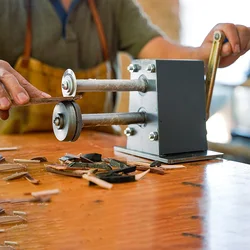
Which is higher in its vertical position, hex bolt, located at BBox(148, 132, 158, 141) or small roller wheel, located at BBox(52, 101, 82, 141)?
small roller wheel, located at BBox(52, 101, 82, 141)

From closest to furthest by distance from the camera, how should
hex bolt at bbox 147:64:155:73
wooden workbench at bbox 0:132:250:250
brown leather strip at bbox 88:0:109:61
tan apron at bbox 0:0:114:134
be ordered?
wooden workbench at bbox 0:132:250:250 → hex bolt at bbox 147:64:155:73 → tan apron at bbox 0:0:114:134 → brown leather strip at bbox 88:0:109:61

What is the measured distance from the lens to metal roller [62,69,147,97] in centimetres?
101

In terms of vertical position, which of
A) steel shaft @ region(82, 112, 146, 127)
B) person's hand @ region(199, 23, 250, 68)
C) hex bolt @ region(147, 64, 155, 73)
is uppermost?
person's hand @ region(199, 23, 250, 68)

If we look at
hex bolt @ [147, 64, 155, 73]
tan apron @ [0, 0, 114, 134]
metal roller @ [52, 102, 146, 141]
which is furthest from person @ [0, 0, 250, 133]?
metal roller @ [52, 102, 146, 141]

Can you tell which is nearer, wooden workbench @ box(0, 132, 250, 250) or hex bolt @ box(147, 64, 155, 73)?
wooden workbench @ box(0, 132, 250, 250)

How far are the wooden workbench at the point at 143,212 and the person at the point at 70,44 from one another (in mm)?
580

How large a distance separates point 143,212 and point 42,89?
38.4 inches

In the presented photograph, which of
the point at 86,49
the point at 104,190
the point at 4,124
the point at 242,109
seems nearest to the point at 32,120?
the point at 4,124

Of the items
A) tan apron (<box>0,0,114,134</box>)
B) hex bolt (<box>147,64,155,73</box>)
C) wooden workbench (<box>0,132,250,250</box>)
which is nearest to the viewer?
wooden workbench (<box>0,132,250,250</box>)

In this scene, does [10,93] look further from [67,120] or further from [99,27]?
[99,27]

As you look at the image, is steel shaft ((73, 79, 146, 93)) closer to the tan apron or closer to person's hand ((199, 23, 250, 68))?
person's hand ((199, 23, 250, 68))

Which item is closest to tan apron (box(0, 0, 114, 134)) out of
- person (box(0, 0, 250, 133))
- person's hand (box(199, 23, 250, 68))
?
person (box(0, 0, 250, 133))

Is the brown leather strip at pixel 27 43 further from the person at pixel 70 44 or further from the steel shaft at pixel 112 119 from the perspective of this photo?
the steel shaft at pixel 112 119

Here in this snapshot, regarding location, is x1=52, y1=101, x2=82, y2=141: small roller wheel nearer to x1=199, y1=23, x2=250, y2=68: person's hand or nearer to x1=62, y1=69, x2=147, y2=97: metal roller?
x1=62, y1=69, x2=147, y2=97: metal roller
